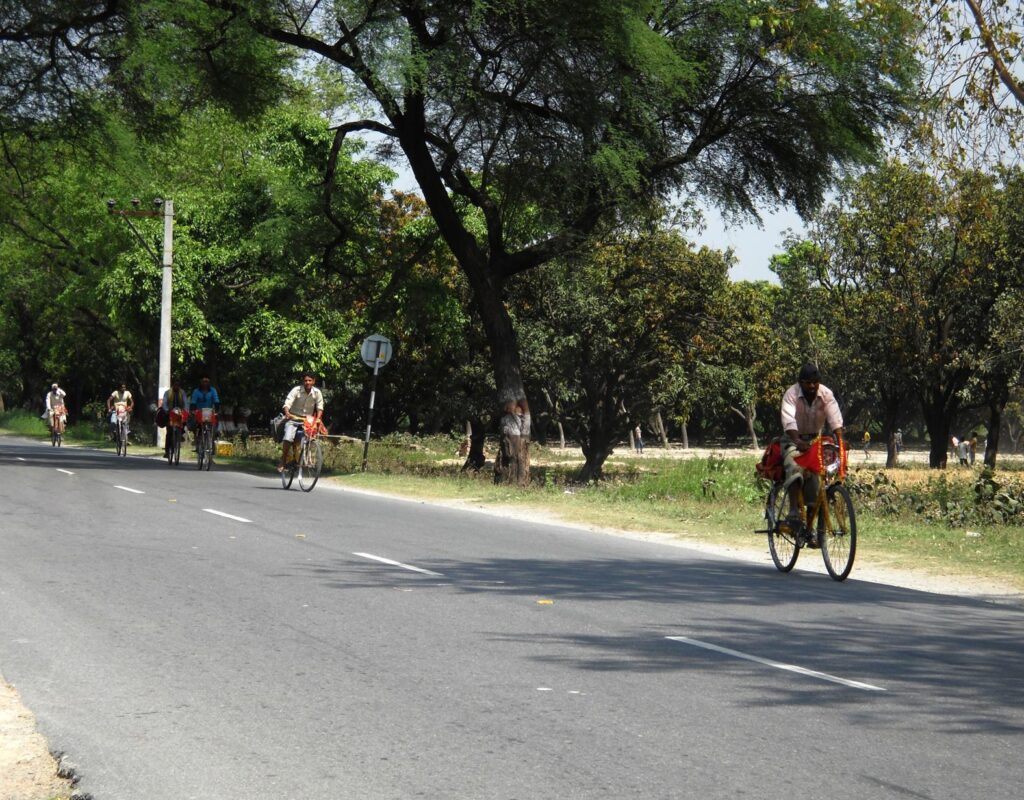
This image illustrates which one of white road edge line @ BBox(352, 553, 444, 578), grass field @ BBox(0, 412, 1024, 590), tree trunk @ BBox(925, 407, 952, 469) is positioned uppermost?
tree trunk @ BBox(925, 407, 952, 469)

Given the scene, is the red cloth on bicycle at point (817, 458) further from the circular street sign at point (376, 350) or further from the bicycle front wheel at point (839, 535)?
the circular street sign at point (376, 350)

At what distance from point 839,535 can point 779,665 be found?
4.80 meters

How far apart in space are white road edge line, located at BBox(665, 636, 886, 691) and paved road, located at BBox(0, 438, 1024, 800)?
Result: 3 cm

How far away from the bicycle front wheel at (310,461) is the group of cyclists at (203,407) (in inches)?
8.2

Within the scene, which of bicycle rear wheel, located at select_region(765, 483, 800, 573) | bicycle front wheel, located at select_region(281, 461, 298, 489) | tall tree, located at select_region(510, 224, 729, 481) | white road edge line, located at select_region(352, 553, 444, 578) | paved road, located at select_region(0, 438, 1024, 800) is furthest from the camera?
tall tree, located at select_region(510, 224, 729, 481)

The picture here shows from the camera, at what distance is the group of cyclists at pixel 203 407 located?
2273cm

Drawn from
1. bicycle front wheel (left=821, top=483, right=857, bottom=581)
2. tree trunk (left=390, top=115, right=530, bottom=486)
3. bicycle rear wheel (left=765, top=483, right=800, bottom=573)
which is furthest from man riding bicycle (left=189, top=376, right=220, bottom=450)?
bicycle front wheel (left=821, top=483, right=857, bottom=581)

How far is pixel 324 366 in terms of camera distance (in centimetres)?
4438

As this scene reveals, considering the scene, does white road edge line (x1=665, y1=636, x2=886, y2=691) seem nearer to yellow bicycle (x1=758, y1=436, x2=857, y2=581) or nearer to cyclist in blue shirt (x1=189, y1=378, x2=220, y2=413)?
yellow bicycle (x1=758, y1=436, x2=857, y2=581)

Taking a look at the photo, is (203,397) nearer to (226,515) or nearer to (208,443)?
(208,443)

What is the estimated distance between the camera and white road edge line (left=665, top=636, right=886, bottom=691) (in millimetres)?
7684

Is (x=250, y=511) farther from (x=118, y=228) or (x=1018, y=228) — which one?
(x=1018, y=228)

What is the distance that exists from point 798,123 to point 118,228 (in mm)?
28191

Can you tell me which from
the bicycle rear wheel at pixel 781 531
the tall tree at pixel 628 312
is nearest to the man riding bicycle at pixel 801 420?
the bicycle rear wheel at pixel 781 531
